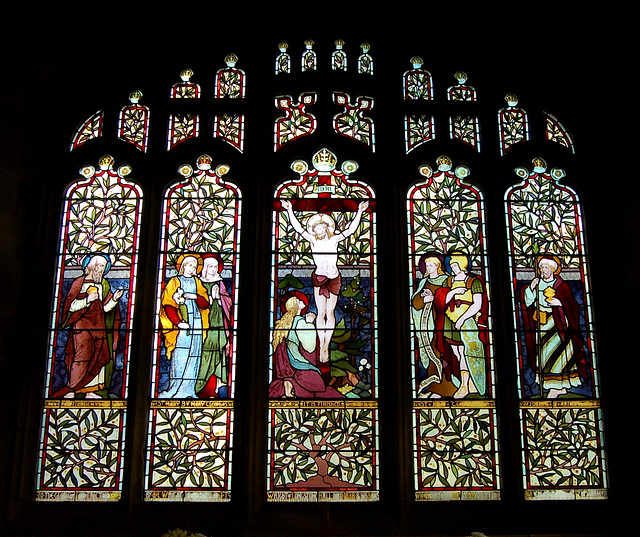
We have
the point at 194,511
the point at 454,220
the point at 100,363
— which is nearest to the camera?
the point at 194,511

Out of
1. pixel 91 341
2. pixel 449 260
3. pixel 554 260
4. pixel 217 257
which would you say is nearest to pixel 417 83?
pixel 449 260

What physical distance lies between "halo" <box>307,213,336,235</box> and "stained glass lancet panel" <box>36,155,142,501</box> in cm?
132

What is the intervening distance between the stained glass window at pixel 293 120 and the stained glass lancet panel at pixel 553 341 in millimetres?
1684

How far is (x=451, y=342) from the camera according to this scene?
610 centimetres

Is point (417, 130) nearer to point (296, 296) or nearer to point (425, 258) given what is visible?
point (425, 258)

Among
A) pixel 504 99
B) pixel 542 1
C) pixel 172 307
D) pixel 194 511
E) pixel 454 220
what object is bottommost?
pixel 194 511

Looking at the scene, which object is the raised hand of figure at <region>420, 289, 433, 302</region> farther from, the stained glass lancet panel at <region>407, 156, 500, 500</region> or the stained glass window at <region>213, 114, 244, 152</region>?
→ the stained glass window at <region>213, 114, 244, 152</region>

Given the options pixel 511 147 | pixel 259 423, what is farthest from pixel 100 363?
pixel 511 147

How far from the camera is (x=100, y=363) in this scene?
6.06 m

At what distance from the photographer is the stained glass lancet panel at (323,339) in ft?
19.1

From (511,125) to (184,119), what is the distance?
264 centimetres

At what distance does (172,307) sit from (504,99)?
3.16m

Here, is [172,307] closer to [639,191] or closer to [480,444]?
[480,444]

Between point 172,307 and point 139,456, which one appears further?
A: point 172,307
